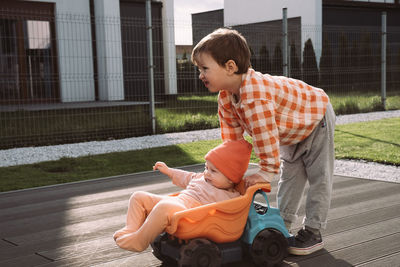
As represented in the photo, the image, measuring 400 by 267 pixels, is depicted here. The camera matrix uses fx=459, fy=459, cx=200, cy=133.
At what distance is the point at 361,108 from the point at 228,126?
7724mm

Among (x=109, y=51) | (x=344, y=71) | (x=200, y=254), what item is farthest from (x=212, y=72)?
(x=109, y=51)

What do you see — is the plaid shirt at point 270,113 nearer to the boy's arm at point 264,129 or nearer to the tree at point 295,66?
the boy's arm at point 264,129

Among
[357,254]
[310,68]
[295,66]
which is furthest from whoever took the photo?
[295,66]

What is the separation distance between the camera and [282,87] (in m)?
2.15

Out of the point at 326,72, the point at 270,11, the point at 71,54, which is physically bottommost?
the point at 326,72

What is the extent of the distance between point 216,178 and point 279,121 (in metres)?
0.39

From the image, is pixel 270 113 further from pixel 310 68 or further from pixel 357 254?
pixel 310 68

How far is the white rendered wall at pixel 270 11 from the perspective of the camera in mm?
17359

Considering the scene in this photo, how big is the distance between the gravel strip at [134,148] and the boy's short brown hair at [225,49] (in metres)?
2.28

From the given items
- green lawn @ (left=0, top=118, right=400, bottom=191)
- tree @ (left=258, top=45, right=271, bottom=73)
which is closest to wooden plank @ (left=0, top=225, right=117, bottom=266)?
green lawn @ (left=0, top=118, right=400, bottom=191)

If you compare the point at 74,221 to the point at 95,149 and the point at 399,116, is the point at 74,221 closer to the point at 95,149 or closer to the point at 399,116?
the point at 95,149

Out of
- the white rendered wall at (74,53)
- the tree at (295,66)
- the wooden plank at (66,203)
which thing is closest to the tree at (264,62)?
the tree at (295,66)

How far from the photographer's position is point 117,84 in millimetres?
9406

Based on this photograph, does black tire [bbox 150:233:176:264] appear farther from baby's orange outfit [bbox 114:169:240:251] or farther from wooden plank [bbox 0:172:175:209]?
wooden plank [bbox 0:172:175:209]
